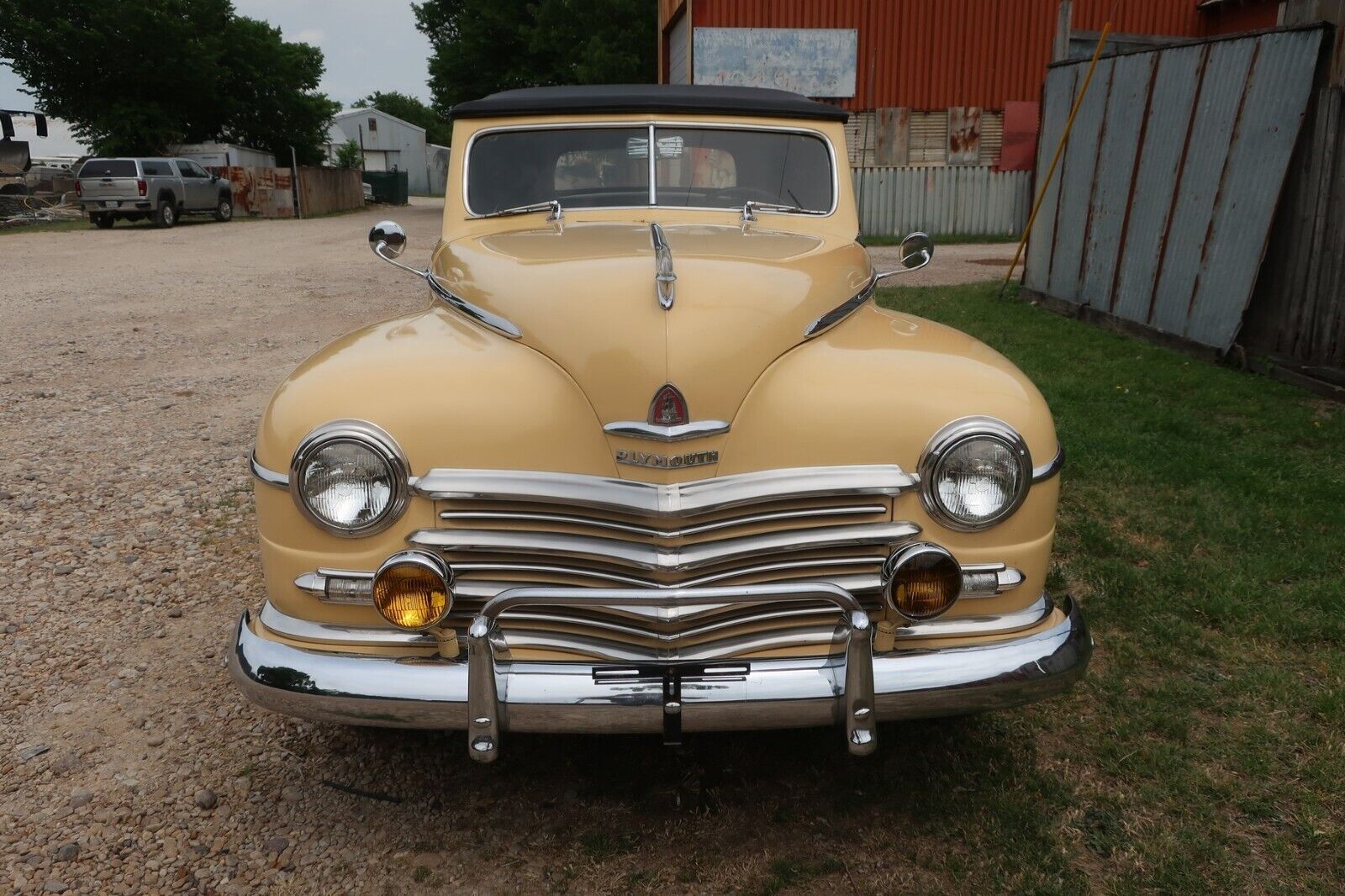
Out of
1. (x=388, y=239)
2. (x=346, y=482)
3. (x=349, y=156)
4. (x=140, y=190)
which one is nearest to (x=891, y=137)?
(x=388, y=239)

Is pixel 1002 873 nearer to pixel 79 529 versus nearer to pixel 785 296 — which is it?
pixel 785 296

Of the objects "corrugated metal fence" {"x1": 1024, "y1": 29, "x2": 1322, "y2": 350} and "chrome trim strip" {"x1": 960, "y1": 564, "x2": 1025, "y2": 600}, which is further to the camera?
"corrugated metal fence" {"x1": 1024, "y1": 29, "x2": 1322, "y2": 350}

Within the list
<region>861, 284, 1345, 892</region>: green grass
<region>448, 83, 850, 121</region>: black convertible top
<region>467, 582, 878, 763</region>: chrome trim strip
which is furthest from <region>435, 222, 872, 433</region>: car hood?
<region>861, 284, 1345, 892</region>: green grass

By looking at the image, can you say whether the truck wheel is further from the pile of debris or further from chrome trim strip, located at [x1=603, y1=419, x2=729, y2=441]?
chrome trim strip, located at [x1=603, y1=419, x2=729, y2=441]

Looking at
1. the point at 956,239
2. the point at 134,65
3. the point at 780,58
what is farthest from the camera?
the point at 134,65

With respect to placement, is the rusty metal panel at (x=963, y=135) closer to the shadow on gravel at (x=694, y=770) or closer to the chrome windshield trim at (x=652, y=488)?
the shadow on gravel at (x=694, y=770)

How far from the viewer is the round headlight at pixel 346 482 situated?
225 centimetres

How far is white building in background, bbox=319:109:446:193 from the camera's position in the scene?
55938 millimetres

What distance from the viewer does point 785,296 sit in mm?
2559

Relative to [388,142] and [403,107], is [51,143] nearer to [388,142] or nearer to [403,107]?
[388,142]

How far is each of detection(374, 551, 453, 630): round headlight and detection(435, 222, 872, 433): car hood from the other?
509 millimetres

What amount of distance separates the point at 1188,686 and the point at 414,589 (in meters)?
2.37

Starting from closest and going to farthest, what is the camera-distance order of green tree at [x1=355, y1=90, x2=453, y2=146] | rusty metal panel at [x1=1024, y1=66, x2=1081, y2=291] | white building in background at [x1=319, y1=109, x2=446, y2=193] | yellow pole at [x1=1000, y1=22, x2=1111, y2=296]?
1. yellow pole at [x1=1000, y1=22, x2=1111, y2=296]
2. rusty metal panel at [x1=1024, y1=66, x2=1081, y2=291]
3. white building in background at [x1=319, y1=109, x2=446, y2=193]
4. green tree at [x1=355, y1=90, x2=453, y2=146]

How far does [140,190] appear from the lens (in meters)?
21.1
